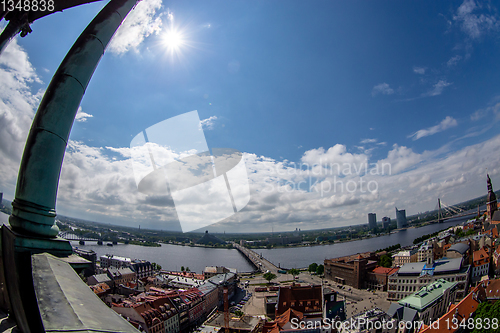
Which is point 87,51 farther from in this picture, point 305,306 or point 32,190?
point 305,306

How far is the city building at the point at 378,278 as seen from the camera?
1655cm

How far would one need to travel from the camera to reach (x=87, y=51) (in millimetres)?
956

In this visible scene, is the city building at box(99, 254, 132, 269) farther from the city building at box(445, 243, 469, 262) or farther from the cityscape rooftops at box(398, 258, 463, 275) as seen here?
the city building at box(445, 243, 469, 262)

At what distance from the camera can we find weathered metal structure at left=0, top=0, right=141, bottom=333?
512mm

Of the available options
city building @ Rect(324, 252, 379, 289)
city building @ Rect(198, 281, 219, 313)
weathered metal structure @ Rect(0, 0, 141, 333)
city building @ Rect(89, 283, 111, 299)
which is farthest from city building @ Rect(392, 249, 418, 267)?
weathered metal structure @ Rect(0, 0, 141, 333)

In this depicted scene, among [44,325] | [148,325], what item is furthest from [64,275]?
[148,325]

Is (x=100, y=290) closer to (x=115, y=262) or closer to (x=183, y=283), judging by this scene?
(x=183, y=283)

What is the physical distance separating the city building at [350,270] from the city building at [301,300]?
8.11 metres

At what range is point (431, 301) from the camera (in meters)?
9.33

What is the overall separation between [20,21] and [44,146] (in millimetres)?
950

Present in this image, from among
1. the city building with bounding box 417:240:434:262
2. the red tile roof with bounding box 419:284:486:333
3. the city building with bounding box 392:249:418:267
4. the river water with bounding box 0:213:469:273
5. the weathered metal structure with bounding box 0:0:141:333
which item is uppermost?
the weathered metal structure with bounding box 0:0:141:333

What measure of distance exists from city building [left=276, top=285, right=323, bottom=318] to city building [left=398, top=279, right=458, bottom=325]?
3424 millimetres

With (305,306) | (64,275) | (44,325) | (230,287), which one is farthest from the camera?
(230,287)

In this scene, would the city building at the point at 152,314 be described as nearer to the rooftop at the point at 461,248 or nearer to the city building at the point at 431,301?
the city building at the point at 431,301
